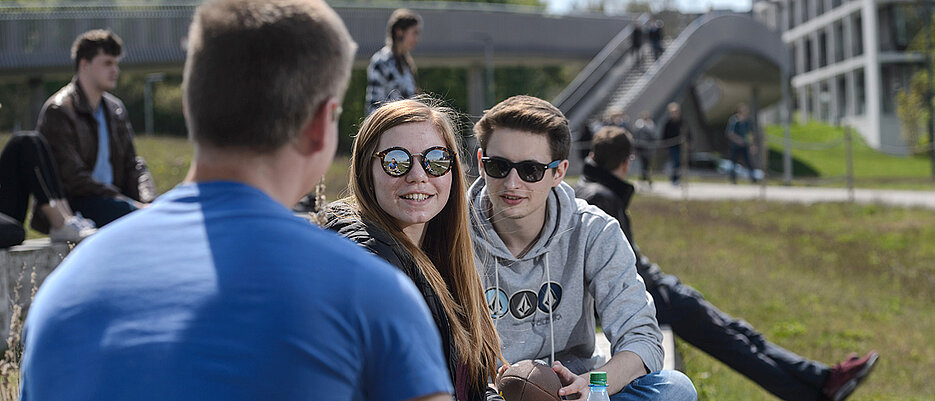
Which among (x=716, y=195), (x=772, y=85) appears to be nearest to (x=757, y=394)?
(x=716, y=195)

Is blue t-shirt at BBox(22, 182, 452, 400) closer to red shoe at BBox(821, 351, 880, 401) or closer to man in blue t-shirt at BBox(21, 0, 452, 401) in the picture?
man in blue t-shirt at BBox(21, 0, 452, 401)

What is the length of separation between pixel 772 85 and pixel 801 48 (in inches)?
1116

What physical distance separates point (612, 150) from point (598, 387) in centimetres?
296

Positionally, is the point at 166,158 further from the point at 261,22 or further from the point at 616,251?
the point at 261,22

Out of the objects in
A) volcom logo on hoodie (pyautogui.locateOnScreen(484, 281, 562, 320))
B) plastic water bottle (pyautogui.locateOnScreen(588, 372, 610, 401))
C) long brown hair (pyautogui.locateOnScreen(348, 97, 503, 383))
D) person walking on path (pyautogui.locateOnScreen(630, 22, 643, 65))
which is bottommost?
plastic water bottle (pyautogui.locateOnScreen(588, 372, 610, 401))

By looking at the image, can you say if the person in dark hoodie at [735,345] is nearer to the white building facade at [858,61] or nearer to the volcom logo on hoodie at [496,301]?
the volcom logo on hoodie at [496,301]

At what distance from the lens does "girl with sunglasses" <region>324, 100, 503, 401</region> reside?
3.10 metres

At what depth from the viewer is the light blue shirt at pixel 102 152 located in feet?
21.7

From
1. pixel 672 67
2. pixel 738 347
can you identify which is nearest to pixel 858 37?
pixel 672 67

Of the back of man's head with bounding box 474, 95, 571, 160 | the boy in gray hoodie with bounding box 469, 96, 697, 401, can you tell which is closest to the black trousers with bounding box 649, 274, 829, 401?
the boy in gray hoodie with bounding box 469, 96, 697, 401

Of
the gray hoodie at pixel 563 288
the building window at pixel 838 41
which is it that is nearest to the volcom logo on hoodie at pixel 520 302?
the gray hoodie at pixel 563 288

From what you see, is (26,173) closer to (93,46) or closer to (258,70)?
(93,46)

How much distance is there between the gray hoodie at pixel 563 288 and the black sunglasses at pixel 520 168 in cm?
16

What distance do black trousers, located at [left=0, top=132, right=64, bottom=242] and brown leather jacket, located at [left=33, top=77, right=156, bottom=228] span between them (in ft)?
0.50
